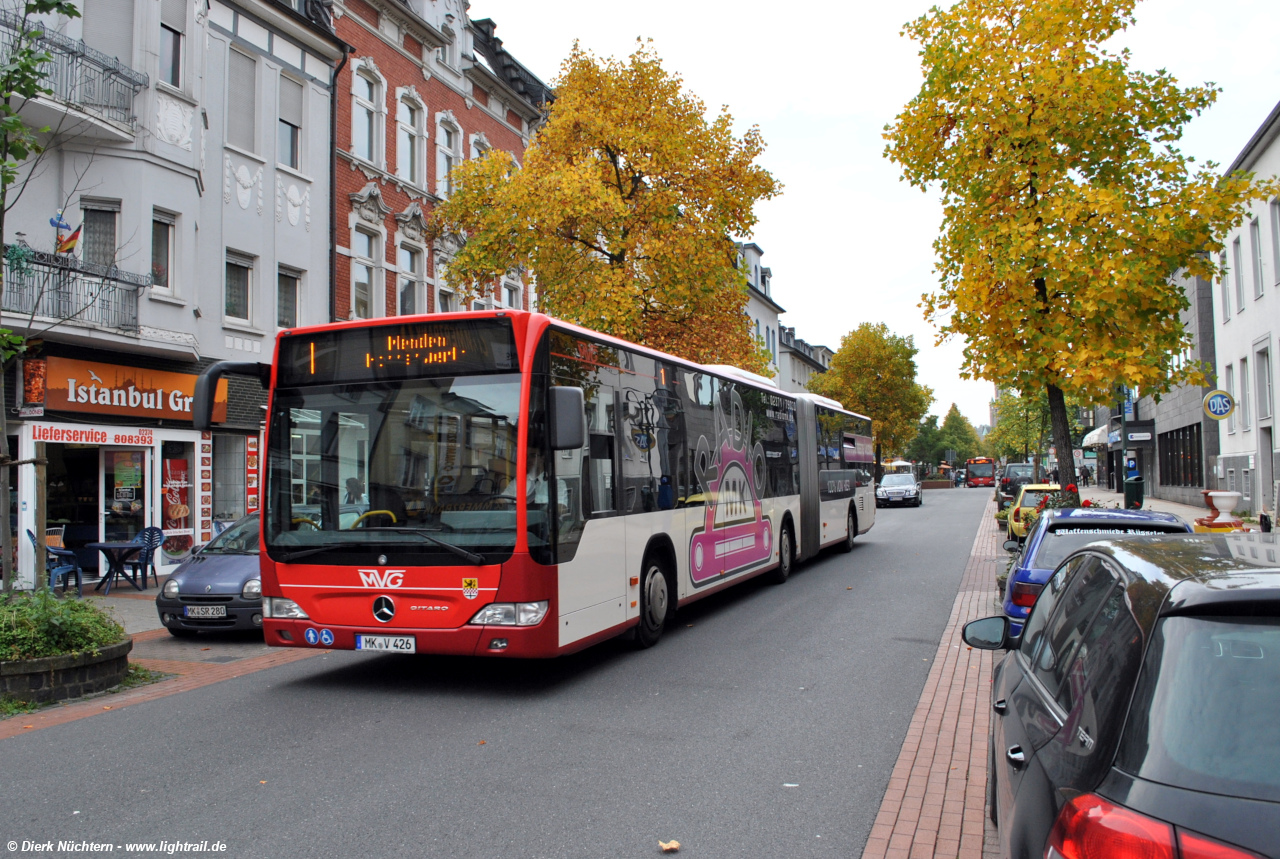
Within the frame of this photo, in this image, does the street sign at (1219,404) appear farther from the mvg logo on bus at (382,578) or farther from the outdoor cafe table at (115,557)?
the outdoor cafe table at (115,557)

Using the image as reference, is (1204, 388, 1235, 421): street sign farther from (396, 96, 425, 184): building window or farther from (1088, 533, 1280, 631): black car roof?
(396, 96, 425, 184): building window

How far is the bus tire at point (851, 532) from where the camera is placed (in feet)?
65.5

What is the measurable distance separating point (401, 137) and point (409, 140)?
0.54m

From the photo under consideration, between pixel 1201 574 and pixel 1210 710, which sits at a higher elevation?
pixel 1201 574

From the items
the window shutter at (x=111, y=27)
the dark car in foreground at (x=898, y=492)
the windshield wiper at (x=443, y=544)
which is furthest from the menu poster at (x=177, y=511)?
the dark car in foreground at (x=898, y=492)

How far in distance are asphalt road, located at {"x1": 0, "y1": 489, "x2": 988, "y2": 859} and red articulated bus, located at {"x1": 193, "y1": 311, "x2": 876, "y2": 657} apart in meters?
0.63

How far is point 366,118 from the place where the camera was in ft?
78.7

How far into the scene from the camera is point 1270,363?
84.1 ft

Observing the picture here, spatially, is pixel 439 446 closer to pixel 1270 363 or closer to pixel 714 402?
pixel 714 402

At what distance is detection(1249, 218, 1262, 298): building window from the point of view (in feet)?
86.7

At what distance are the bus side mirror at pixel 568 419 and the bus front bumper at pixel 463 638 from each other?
53.0 inches

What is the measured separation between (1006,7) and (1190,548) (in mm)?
11567

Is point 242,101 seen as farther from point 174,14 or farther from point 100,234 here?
point 100,234

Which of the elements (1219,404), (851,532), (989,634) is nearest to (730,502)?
(989,634)
